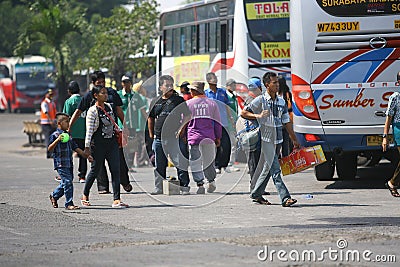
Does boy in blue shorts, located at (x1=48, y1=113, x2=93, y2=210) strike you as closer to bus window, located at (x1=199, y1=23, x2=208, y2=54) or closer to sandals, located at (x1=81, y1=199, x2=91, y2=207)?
sandals, located at (x1=81, y1=199, x2=91, y2=207)

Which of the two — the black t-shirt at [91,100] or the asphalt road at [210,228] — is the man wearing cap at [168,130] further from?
the black t-shirt at [91,100]

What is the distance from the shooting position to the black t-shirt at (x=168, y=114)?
15.1 meters

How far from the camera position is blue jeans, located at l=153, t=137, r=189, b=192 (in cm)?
1518

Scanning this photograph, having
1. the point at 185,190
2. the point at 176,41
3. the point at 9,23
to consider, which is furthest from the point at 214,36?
the point at 9,23

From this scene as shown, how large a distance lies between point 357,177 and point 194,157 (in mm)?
3977

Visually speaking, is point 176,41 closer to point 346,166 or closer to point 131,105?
point 131,105

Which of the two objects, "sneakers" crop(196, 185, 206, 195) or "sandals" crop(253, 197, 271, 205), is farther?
"sneakers" crop(196, 185, 206, 195)

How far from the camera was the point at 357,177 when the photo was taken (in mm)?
17938

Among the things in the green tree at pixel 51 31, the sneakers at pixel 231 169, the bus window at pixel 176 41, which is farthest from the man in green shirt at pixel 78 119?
the green tree at pixel 51 31

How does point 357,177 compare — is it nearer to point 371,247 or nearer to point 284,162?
point 284,162

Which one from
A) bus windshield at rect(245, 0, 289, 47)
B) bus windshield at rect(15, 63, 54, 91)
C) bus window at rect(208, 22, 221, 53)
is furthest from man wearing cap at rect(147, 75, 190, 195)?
bus windshield at rect(15, 63, 54, 91)

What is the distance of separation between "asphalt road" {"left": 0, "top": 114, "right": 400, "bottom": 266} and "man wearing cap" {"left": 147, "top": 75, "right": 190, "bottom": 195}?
0.37 m

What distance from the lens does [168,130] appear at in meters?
15.2

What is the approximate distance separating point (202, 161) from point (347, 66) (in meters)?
2.68
